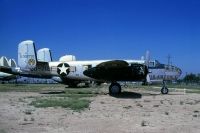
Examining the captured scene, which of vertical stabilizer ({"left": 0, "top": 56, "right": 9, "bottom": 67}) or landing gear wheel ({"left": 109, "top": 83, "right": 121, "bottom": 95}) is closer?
landing gear wheel ({"left": 109, "top": 83, "right": 121, "bottom": 95})

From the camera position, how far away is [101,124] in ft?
41.8

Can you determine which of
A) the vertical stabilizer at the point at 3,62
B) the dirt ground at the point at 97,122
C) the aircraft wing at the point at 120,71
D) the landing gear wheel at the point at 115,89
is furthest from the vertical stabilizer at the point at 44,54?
the dirt ground at the point at 97,122

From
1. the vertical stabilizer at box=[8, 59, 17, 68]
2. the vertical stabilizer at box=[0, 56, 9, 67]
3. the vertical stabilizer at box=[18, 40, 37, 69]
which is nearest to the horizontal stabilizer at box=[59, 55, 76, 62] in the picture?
the vertical stabilizer at box=[18, 40, 37, 69]

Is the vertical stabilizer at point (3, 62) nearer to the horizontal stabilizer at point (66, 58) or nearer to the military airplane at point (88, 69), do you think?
the military airplane at point (88, 69)

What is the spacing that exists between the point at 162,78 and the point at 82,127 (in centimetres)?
2119

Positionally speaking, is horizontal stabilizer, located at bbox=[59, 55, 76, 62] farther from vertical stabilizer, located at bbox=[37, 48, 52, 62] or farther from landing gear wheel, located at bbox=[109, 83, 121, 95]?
landing gear wheel, located at bbox=[109, 83, 121, 95]

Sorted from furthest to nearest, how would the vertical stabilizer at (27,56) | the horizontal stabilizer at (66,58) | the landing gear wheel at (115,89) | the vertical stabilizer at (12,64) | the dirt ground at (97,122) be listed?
1. the vertical stabilizer at (12,64)
2. the horizontal stabilizer at (66,58)
3. the vertical stabilizer at (27,56)
4. the landing gear wheel at (115,89)
5. the dirt ground at (97,122)

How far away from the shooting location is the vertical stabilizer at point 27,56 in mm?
31984

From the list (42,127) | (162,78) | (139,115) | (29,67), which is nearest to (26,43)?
(29,67)

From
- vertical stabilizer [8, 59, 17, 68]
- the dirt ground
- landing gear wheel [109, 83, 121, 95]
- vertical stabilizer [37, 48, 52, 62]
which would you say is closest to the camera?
the dirt ground

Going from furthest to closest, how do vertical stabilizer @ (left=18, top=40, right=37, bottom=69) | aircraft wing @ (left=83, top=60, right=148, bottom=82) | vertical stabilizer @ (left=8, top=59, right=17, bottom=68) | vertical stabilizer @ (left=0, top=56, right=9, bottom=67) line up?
1. vertical stabilizer @ (left=8, top=59, right=17, bottom=68)
2. vertical stabilizer @ (left=0, top=56, right=9, bottom=67)
3. vertical stabilizer @ (left=18, top=40, right=37, bottom=69)
4. aircraft wing @ (left=83, top=60, right=148, bottom=82)

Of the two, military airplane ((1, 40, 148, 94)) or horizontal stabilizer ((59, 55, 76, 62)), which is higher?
horizontal stabilizer ((59, 55, 76, 62))

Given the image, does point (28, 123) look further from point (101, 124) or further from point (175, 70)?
point (175, 70)

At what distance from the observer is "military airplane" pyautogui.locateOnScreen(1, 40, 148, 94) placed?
29531 mm
